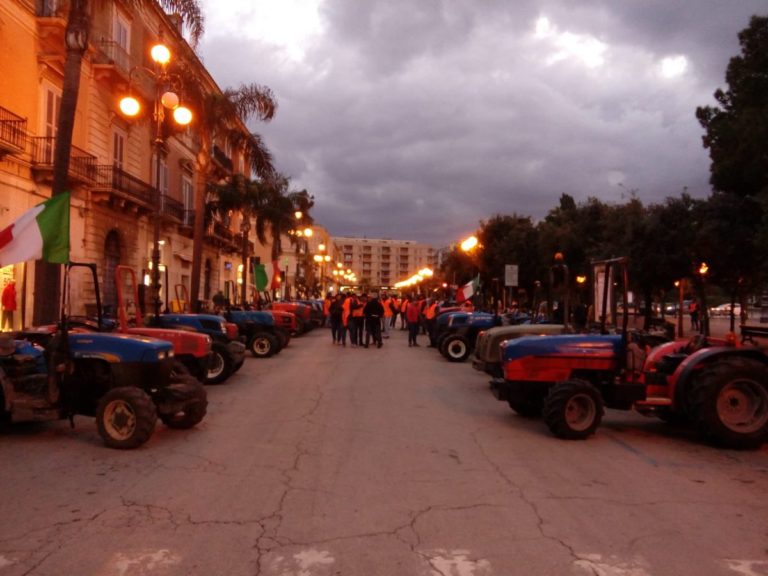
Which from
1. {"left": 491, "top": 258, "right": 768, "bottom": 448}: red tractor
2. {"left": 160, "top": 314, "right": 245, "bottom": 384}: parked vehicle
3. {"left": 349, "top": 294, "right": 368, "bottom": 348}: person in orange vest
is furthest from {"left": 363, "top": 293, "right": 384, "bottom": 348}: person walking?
{"left": 491, "top": 258, "right": 768, "bottom": 448}: red tractor

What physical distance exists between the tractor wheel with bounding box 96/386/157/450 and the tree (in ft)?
66.4

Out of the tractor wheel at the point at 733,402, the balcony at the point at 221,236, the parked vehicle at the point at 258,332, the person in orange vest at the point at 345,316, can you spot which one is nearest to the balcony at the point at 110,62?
the parked vehicle at the point at 258,332

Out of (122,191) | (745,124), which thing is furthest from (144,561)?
(122,191)

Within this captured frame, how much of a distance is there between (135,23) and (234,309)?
15.6m

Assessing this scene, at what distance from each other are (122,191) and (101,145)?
6.07 feet

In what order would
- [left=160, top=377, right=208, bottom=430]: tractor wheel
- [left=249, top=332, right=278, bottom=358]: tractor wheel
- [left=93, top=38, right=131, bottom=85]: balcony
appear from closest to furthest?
[left=160, top=377, right=208, bottom=430]: tractor wheel, [left=249, top=332, right=278, bottom=358]: tractor wheel, [left=93, top=38, right=131, bottom=85]: balcony

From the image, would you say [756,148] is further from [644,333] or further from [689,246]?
[644,333]

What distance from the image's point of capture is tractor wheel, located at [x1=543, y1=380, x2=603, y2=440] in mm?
9000

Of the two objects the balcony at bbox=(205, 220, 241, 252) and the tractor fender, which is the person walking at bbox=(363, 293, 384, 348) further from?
the balcony at bbox=(205, 220, 241, 252)

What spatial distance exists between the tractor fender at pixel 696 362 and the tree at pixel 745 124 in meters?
15.3

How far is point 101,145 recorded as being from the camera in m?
28.2

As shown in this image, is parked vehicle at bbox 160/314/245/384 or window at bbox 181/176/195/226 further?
window at bbox 181/176/195/226

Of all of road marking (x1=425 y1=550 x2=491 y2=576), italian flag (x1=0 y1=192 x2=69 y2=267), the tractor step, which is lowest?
road marking (x1=425 y1=550 x2=491 y2=576)

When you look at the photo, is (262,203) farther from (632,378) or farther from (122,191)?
(632,378)
